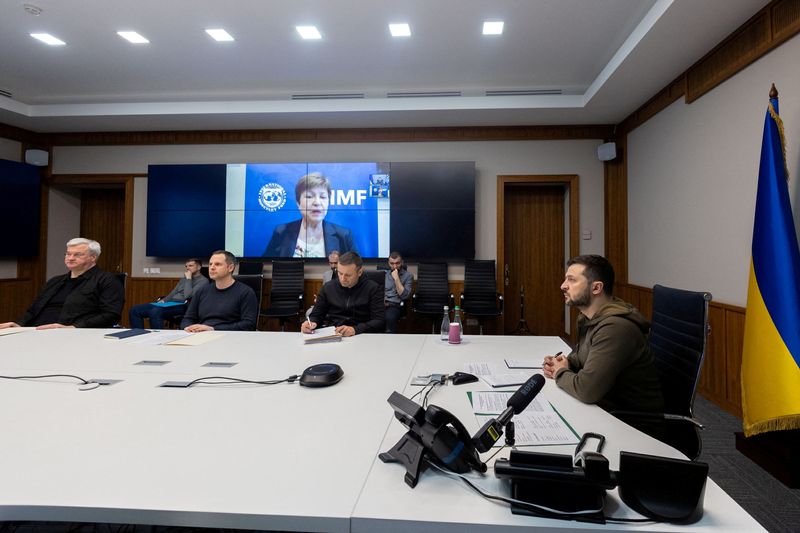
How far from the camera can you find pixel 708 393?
3.42 metres

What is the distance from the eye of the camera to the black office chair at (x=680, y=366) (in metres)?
1.52

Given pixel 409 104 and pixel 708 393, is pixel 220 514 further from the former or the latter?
pixel 409 104

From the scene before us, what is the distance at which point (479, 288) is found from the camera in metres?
5.11

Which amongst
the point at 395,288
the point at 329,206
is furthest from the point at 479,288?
the point at 329,206

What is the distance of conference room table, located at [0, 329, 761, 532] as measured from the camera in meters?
0.75

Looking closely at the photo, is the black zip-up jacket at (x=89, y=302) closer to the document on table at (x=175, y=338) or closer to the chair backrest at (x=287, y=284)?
the document on table at (x=175, y=338)

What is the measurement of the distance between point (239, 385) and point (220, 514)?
2.62ft

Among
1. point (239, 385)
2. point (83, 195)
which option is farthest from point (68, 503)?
point (83, 195)

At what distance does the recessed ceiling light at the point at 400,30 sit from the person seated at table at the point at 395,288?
7.93 feet

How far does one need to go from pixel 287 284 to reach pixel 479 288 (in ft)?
8.28

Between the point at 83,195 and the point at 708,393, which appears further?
the point at 83,195

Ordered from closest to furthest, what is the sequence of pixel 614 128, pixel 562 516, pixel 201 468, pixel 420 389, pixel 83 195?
pixel 562 516 → pixel 201 468 → pixel 420 389 → pixel 614 128 → pixel 83 195

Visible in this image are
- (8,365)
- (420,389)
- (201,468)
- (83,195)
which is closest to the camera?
(201,468)

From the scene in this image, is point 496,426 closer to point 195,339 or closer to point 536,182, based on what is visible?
point 195,339
